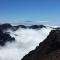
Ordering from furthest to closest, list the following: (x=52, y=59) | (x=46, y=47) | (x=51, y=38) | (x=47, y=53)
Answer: (x=51, y=38) < (x=46, y=47) < (x=47, y=53) < (x=52, y=59)

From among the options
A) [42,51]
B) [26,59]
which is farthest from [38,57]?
[26,59]

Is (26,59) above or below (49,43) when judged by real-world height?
below

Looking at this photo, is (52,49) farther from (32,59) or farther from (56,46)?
(32,59)

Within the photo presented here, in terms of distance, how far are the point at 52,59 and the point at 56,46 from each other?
8.22 m

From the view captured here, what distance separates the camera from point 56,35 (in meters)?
54.7

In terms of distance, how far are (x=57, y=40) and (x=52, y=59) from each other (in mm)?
10496

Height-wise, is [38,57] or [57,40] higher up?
[57,40]

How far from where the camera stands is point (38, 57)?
164ft

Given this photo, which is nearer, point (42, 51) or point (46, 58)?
point (46, 58)

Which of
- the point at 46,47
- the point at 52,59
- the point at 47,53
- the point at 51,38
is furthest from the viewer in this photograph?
the point at 51,38

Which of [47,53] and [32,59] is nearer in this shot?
[47,53]

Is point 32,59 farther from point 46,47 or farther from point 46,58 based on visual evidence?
point 46,58

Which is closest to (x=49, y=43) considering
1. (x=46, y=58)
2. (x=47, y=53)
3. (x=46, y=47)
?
(x=46, y=47)

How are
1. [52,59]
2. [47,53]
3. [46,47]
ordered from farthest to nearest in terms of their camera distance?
[46,47], [47,53], [52,59]
